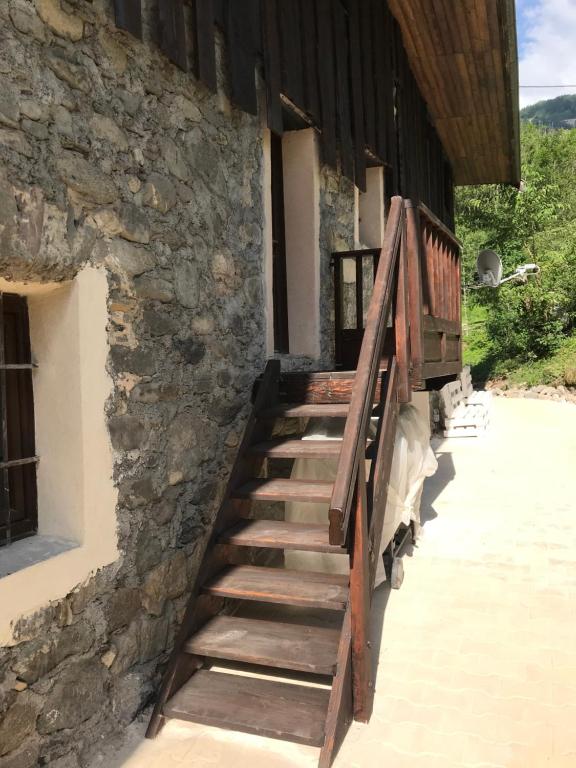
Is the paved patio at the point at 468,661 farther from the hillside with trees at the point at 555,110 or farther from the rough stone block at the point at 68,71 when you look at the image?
the hillside with trees at the point at 555,110

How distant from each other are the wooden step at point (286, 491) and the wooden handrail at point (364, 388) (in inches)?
14.1

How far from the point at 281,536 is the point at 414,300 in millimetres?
1556

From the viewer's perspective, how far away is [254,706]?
2.48 metres

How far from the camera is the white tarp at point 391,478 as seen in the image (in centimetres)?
379

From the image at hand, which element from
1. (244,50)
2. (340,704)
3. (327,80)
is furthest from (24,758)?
(327,80)

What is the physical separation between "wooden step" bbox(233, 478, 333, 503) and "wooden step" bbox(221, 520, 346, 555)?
0.13m

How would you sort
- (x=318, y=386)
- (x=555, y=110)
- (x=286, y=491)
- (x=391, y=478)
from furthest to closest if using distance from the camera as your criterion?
1. (x=555, y=110)
2. (x=391, y=478)
3. (x=318, y=386)
4. (x=286, y=491)

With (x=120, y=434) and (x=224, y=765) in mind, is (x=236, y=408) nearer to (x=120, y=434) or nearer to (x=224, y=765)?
(x=120, y=434)

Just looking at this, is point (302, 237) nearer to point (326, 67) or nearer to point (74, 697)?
point (326, 67)

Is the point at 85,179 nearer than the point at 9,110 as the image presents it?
No

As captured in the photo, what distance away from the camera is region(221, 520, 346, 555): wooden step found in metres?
2.67

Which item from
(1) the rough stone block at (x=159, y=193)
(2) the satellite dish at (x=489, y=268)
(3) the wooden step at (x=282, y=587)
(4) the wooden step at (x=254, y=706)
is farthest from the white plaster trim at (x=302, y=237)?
(2) the satellite dish at (x=489, y=268)

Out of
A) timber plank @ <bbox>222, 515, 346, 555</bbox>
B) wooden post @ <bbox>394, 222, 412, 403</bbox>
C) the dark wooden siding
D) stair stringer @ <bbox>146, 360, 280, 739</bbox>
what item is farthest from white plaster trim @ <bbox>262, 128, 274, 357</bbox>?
timber plank @ <bbox>222, 515, 346, 555</bbox>

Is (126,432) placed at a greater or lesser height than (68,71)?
lesser
